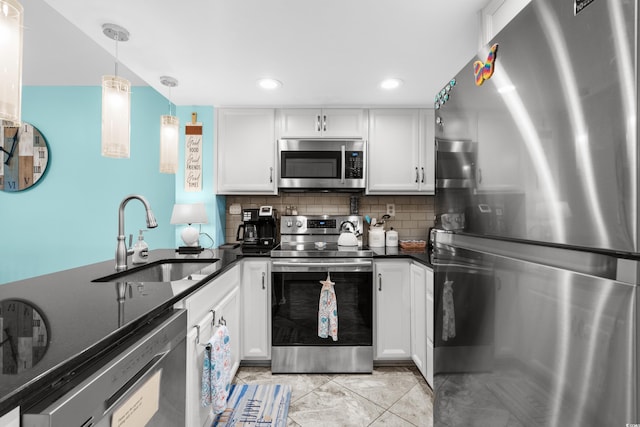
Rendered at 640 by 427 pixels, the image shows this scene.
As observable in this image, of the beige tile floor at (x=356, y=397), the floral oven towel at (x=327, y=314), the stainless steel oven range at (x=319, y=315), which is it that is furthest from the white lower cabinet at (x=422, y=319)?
the floral oven towel at (x=327, y=314)

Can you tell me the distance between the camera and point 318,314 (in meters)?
2.39

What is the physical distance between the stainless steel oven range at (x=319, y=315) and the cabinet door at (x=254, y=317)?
0.10 metres

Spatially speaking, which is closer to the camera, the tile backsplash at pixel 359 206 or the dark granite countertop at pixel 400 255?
the dark granite countertop at pixel 400 255

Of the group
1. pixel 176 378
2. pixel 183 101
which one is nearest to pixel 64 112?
pixel 183 101

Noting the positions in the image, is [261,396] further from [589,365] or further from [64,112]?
[64,112]

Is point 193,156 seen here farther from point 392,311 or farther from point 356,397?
point 356,397

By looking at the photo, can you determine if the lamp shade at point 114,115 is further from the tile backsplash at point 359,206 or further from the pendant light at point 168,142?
the tile backsplash at point 359,206

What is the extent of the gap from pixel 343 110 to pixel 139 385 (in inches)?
101

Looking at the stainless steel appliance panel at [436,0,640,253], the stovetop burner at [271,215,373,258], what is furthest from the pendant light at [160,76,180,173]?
the stainless steel appliance panel at [436,0,640,253]

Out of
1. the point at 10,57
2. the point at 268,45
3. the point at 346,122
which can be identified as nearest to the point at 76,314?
the point at 10,57

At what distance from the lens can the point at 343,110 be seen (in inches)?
112

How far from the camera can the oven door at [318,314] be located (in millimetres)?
2393

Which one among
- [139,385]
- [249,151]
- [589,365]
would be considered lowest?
[139,385]

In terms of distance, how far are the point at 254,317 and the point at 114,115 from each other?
1764mm
